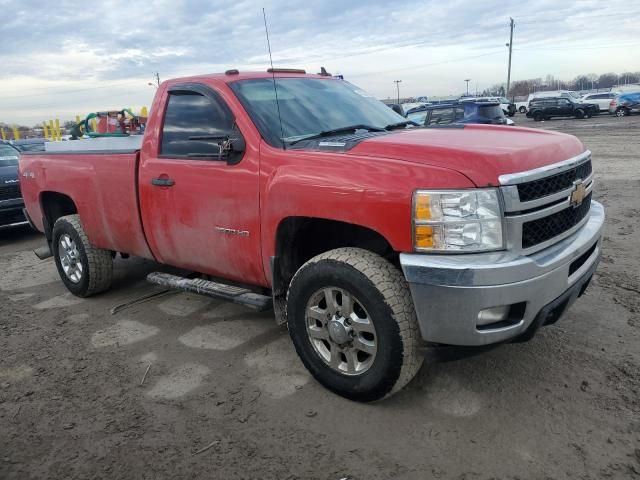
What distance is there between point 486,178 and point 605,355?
5.71 feet

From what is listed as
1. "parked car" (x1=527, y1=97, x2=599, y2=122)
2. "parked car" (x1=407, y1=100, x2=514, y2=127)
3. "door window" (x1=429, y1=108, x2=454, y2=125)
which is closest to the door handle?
"parked car" (x1=407, y1=100, x2=514, y2=127)

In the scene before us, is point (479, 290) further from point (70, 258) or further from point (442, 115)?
point (442, 115)

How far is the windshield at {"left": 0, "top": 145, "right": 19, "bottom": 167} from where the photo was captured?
9.16 m

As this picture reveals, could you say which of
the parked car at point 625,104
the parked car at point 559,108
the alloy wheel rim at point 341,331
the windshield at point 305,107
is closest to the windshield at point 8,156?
the windshield at point 305,107

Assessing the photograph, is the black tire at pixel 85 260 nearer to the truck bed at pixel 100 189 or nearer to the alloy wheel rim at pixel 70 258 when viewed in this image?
the alloy wheel rim at pixel 70 258

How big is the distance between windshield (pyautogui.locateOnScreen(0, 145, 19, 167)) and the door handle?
6.33m

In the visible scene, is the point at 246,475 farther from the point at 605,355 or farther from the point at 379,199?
the point at 605,355

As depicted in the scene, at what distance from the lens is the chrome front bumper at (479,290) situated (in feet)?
8.45

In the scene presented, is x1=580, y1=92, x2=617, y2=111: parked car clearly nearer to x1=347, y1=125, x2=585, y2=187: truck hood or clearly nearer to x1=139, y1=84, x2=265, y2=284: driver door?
x1=347, y1=125, x2=585, y2=187: truck hood

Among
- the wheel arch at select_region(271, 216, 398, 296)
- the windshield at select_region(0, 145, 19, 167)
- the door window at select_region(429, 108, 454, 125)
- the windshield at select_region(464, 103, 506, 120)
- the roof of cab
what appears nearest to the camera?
the wheel arch at select_region(271, 216, 398, 296)

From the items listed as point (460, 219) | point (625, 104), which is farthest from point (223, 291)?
point (625, 104)

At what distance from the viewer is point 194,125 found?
157 inches

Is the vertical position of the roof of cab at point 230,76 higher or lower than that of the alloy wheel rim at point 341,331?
higher

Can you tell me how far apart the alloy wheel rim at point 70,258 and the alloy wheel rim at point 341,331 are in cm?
305
